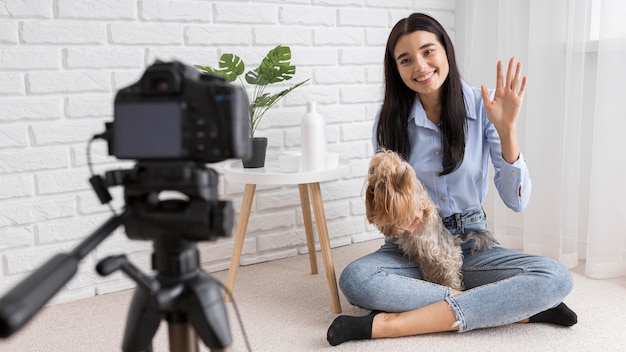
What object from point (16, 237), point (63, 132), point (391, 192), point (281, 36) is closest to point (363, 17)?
point (281, 36)

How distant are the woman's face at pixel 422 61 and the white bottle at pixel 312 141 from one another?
0.33m

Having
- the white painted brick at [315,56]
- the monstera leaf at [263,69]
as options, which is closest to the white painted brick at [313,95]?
→ the white painted brick at [315,56]

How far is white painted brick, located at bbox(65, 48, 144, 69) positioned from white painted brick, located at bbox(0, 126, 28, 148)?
0.27 m

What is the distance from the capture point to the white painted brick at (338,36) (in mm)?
2471

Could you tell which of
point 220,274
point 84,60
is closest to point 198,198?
point 84,60

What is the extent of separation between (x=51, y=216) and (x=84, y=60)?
550mm

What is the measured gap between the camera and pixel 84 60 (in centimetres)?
198

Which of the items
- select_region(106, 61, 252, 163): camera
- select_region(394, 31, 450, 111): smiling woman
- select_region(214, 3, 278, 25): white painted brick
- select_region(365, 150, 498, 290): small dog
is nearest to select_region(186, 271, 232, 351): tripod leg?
select_region(106, 61, 252, 163): camera

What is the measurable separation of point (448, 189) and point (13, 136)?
1424mm

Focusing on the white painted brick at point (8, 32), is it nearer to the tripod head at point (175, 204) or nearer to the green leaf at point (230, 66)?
the green leaf at point (230, 66)

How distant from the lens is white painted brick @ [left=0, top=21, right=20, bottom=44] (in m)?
1.84

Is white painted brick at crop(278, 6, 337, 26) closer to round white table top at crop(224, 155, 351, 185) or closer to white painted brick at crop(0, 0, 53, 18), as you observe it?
round white table top at crop(224, 155, 351, 185)

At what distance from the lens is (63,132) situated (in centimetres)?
198

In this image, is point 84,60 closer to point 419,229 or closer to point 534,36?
point 419,229
